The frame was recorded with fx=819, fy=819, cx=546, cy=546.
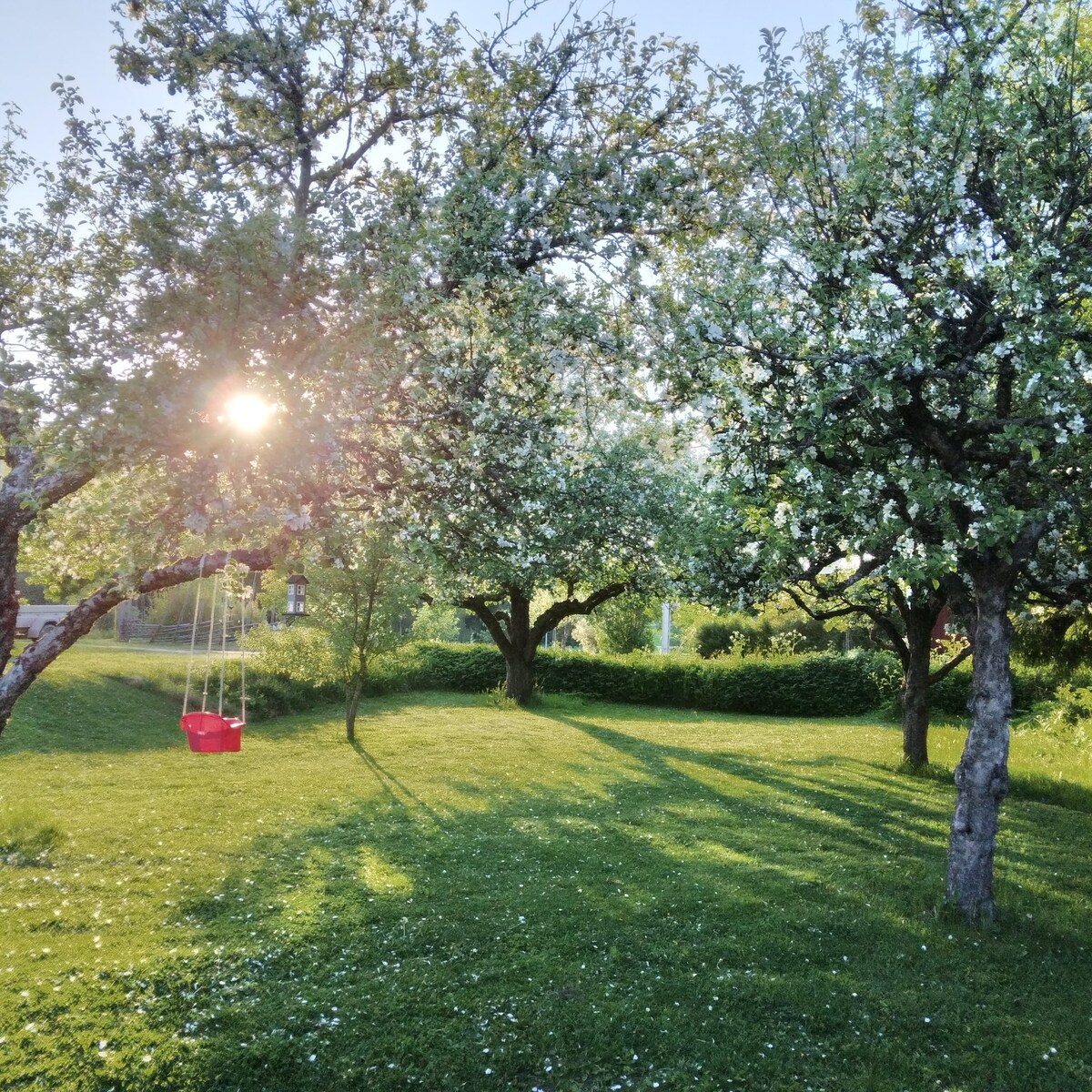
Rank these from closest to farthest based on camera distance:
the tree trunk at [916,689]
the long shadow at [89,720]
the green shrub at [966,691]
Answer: the tree trunk at [916,689] < the long shadow at [89,720] < the green shrub at [966,691]

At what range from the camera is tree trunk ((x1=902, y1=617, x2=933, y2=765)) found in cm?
1830

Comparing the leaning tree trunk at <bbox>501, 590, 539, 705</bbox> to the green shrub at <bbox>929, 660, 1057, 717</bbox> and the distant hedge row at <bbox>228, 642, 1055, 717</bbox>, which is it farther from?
the green shrub at <bbox>929, 660, 1057, 717</bbox>

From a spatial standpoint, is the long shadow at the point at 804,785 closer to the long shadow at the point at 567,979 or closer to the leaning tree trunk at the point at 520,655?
the long shadow at the point at 567,979

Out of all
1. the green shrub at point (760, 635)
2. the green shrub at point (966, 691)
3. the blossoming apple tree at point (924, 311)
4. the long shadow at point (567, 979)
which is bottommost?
the long shadow at point (567, 979)

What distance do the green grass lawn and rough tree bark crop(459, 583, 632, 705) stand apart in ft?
39.9

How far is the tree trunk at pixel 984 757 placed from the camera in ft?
29.7

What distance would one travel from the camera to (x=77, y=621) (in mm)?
8828

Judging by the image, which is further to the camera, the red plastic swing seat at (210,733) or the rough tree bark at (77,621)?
the red plastic swing seat at (210,733)

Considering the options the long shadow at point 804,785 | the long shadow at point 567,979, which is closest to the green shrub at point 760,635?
the long shadow at point 804,785

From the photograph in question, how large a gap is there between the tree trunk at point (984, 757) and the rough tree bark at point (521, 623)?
1924cm

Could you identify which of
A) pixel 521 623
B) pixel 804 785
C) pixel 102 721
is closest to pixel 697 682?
pixel 521 623

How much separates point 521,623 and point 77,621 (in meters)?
24.1

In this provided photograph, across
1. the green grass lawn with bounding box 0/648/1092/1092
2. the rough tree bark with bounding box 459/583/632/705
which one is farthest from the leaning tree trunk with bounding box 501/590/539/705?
the green grass lawn with bounding box 0/648/1092/1092

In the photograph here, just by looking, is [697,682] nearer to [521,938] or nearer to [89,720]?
[89,720]
